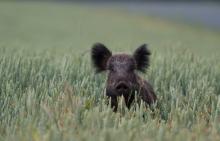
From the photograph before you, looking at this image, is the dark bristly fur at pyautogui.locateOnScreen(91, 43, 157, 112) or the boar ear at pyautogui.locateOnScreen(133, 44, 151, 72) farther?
the boar ear at pyautogui.locateOnScreen(133, 44, 151, 72)

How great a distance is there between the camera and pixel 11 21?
27.0m

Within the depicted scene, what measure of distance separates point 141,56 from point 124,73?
670mm

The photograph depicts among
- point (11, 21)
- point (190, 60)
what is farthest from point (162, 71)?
point (11, 21)

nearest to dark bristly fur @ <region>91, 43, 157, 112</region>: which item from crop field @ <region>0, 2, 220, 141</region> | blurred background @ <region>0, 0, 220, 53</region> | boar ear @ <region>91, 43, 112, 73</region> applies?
boar ear @ <region>91, 43, 112, 73</region>

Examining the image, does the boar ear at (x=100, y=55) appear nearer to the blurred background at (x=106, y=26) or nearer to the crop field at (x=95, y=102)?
the crop field at (x=95, y=102)

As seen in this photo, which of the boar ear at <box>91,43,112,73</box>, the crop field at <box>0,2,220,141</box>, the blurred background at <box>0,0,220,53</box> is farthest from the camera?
the blurred background at <box>0,0,220,53</box>

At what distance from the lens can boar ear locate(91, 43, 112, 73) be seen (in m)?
7.06

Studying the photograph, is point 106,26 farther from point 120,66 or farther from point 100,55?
point 120,66

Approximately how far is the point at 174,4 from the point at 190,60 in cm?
3398

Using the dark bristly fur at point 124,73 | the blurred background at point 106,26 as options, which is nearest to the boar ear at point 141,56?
the dark bristly fur at point 124,73

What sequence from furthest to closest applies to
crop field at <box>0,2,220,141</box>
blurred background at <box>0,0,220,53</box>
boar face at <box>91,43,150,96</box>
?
blurred background at <box>0,0,220,53</box> → boar face at <box>91,43,150,96</box> → crop field at <box>0,2,220,141</box>

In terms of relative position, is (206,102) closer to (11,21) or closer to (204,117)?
(204,117)

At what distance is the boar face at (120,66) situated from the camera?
6.31 meters

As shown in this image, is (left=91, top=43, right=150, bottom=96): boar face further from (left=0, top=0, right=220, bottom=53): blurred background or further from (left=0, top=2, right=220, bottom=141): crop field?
(left=0, top=0, right=220, bottom=53): blurred background
